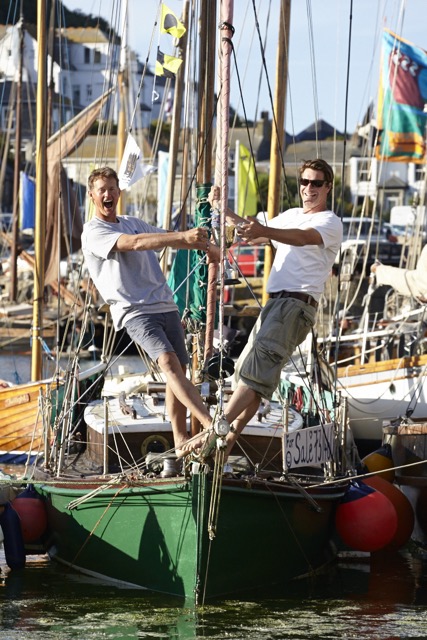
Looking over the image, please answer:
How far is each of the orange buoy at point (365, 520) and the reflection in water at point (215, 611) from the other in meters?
0.39

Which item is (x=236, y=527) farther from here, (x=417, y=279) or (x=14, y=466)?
(x=14, y=466)

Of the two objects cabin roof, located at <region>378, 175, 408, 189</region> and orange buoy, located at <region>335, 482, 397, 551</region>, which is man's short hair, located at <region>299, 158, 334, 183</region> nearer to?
orange buoy, located at <region>335, 482, 397, 551</region>

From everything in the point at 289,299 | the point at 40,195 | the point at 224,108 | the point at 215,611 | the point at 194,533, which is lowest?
the point at 215,611

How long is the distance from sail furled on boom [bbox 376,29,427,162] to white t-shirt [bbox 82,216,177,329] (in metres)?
16.5

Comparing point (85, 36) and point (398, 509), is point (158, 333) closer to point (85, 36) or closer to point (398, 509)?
point (398, 509)

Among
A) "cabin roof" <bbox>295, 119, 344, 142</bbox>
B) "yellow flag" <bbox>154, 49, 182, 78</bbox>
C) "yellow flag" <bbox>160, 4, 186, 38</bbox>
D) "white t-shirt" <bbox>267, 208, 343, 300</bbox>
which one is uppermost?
"cabin roof" <bbox>295, 119, 344, 142</bbox>

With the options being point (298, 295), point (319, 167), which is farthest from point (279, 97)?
point (298, 295)

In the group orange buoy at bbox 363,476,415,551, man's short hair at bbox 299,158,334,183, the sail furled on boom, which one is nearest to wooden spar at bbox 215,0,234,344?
man's short hair at bbox 299,158,334,183

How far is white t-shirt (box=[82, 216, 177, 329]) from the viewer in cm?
984

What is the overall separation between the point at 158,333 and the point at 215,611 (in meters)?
2.19

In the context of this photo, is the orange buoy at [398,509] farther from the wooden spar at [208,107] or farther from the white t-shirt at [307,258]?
the white t-shirt at [307,258]

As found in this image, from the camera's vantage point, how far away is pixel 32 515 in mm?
11266

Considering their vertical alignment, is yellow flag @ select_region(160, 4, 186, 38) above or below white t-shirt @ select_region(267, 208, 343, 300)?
above

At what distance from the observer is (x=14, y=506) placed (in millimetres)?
11297
